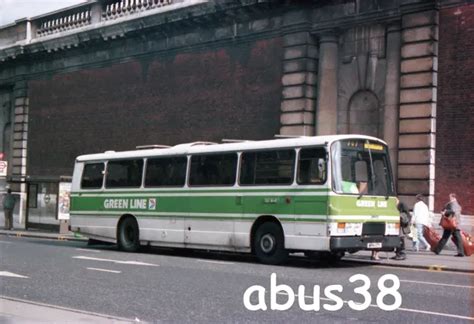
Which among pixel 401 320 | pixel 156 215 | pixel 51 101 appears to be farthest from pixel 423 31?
pixel 51 101

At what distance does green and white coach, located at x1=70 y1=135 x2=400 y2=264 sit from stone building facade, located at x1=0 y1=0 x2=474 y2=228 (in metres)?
4.45

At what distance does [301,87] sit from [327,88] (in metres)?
0.89

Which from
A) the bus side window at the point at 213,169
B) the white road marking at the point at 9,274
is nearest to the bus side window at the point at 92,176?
the bus side window at the point at 213,169

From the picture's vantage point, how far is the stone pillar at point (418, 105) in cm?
2030

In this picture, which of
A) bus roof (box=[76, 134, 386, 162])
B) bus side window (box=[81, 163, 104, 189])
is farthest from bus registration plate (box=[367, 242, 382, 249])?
bus side window (box=[81, 163, 104, 189])

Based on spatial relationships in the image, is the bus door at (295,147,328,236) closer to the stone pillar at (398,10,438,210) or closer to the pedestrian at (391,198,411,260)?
the pedestrian at (391,198,411,260)

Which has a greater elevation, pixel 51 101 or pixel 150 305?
pixel 51 101

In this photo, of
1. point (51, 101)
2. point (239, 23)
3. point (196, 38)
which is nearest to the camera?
point (239, 23)

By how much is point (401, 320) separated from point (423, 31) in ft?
44.2

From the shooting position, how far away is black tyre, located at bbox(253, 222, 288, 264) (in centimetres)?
1605

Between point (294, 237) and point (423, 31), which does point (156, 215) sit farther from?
point (423, 31)

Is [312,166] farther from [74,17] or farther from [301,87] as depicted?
[74,17]

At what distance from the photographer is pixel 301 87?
23531mm

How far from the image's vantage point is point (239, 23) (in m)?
25.9
